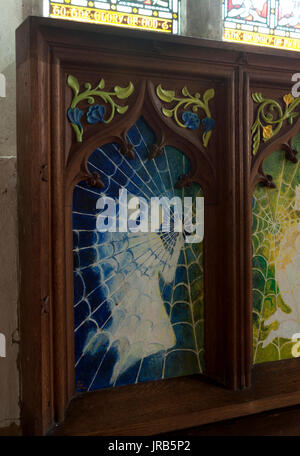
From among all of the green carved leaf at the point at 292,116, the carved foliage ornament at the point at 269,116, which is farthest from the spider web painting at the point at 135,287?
the green carved leaf at the point at 292,116

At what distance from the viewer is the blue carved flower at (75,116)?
1307 millimetres

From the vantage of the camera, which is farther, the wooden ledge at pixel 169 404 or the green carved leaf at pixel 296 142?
the green carved leaf at pixel 296 142

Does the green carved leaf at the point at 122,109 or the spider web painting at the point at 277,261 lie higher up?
the green carved leaf at the point at 122,109

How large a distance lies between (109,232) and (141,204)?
0.43 feet

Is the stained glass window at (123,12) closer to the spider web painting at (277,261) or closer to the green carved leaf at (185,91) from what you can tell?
the green carved leaf at (185,91)

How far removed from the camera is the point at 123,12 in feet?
4.90

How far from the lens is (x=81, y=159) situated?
1.33 metres

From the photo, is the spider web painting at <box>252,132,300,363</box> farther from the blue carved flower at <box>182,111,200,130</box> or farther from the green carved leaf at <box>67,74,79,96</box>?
the green carved leaf at <box>67,74,79,96</box>

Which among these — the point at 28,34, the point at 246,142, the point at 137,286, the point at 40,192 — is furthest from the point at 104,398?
the point at 28,34

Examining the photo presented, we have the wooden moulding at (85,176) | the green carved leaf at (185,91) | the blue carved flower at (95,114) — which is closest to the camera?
the wooden moulding at (85,176)

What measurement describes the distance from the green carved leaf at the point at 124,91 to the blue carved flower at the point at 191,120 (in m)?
0.18

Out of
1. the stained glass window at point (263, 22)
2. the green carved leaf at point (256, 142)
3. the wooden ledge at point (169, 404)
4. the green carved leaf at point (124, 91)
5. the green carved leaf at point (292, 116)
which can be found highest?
the stained glass window at point (263, 22)

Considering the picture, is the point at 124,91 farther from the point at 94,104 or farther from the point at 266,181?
the point at 266,181

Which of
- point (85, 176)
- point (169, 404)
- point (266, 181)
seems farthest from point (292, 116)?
point (169, 404)
